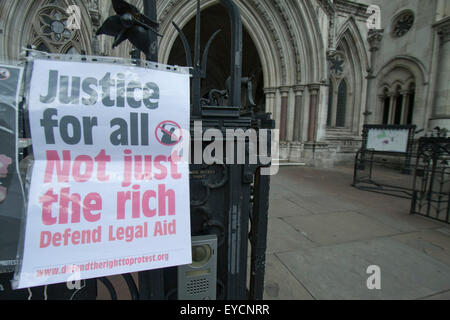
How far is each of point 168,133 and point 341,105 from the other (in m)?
13.6

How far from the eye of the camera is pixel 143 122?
3.61ft

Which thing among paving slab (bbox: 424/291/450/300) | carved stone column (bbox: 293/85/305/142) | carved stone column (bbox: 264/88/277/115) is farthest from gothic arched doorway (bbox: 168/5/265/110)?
paving slab (bbox: 424/291/450/300)

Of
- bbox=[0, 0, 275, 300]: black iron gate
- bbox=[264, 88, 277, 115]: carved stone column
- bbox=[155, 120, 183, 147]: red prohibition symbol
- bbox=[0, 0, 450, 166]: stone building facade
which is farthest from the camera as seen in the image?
bbox=[264, 88, 277, 115]: carved stone column

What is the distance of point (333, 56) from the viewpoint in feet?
35.8

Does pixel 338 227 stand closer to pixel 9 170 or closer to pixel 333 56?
pixel 9 170

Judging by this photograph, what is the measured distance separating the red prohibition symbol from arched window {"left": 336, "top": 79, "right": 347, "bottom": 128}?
1318 centimetres

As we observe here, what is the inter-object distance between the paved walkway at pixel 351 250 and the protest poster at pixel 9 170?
201cm

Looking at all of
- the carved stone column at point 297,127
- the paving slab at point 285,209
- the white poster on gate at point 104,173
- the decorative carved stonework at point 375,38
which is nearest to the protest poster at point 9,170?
the white poster on gate at point 104,173

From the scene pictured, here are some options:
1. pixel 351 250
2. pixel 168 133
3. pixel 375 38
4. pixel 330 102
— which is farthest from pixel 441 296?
pixel 375 38

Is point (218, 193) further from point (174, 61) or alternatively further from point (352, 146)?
point (174, 61)

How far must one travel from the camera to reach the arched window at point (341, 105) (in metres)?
12.1

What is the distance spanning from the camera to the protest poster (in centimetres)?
100

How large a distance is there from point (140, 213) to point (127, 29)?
102cm

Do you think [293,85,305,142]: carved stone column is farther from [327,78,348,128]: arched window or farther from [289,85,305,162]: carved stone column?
[327,78,348,128]: arched window
